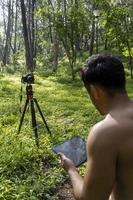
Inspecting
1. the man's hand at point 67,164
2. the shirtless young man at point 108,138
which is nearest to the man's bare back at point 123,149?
the shirtless young man at point 108,138

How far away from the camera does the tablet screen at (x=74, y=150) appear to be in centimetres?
255

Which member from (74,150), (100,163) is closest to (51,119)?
(74,150)

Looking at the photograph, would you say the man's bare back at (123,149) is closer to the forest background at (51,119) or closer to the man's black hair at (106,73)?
the man's black hair at (106,73)

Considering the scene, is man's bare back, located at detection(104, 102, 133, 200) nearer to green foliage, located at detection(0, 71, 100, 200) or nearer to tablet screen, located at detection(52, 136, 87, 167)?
tablet screen, located at detection(52, 136, 87, 167)

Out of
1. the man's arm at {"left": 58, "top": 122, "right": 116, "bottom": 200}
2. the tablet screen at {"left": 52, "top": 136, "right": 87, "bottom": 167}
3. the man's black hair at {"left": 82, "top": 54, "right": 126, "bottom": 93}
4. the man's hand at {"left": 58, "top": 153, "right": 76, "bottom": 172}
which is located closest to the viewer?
the man's arm at {"left": 58, "top": 122, "right": 116, "bottom": 200}

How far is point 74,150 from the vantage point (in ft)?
8.39

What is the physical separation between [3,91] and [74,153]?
11198mm

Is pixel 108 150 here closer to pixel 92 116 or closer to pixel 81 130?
pixel 81 130

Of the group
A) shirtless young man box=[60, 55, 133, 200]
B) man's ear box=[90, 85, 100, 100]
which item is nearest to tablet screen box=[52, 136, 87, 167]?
shirtless young man box=[60, 55, 133, 200]

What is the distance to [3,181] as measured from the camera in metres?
5.02

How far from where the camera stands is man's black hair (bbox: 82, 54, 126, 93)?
6.56ft

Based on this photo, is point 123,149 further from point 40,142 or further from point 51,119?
point 51,119

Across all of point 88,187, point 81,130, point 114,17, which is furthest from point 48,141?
point 114,17

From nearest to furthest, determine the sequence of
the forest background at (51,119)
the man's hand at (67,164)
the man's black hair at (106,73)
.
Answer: the man's black hair at (106,73) < the man's hand at (67,164) < the forest background at (51,119)
